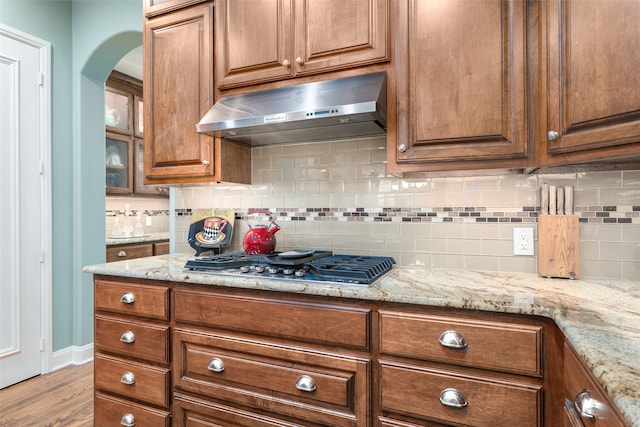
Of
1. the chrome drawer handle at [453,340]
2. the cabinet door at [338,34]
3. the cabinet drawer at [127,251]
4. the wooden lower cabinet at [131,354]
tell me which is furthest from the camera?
the cabinet drawer at [127,251]

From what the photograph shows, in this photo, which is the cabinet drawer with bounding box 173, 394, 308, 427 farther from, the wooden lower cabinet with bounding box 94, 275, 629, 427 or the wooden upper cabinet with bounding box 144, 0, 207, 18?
the wooden upper cabinet with bounding box 144, 0, 207, 18

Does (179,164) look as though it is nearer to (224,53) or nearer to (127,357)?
(224,53)

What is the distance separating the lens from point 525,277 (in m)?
1.60

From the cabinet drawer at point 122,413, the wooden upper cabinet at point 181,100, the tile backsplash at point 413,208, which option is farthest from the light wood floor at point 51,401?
the wooden upper cabinet at point 181,100

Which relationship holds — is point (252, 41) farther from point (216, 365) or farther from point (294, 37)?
point (216, 365)

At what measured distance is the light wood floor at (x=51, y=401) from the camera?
2.19 m

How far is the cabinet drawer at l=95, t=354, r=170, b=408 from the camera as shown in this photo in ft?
5.59

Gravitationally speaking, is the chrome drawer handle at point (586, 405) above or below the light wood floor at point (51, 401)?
above

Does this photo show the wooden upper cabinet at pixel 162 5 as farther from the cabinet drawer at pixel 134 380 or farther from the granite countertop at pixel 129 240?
the granite countertop at pixel 129 240

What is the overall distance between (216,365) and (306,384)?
0.42 meters

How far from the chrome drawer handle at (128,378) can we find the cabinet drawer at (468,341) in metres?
1.25

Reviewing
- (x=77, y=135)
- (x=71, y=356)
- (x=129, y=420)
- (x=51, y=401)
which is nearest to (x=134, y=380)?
(x=129, y=420)

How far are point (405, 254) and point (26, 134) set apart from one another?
2775 mm

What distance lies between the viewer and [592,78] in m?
1.20
